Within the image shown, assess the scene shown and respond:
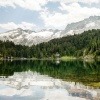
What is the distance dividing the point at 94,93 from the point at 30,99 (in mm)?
10974

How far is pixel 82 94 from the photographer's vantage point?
44062 mm

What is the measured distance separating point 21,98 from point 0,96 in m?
4.46

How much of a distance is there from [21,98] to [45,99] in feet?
13.0

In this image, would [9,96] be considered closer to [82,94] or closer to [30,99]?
[30,99]

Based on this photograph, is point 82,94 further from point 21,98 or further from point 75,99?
point 21,98

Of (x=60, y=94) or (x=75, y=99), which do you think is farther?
(x=60, y=94)

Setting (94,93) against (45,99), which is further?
(94,93)

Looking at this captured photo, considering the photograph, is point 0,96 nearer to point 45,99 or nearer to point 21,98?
point 21,98

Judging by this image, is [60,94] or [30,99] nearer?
[30,99]

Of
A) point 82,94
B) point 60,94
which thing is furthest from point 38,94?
point 82,94

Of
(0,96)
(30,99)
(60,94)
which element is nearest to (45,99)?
(30,99)

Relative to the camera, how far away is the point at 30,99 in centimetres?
4134

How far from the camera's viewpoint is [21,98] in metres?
42.1

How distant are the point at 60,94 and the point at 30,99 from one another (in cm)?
626
